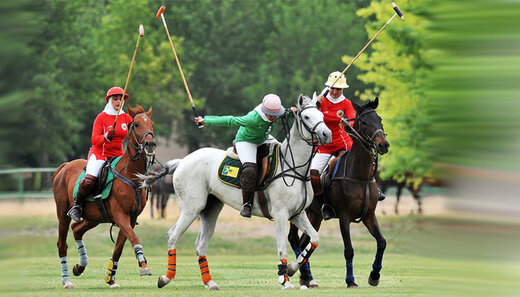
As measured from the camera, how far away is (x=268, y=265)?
19453 millimetres

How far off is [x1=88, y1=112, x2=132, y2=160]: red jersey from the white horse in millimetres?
1002

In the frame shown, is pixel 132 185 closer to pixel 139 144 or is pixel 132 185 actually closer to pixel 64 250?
pixel 139 144

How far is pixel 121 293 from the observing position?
10594mm

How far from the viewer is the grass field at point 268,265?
3.02 ft

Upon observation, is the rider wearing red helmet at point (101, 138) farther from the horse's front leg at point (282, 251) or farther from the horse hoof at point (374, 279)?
the horse hoof at point (374, 279)

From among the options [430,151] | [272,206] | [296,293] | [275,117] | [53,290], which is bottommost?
[53,290]

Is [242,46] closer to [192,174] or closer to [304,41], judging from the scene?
[304,41]

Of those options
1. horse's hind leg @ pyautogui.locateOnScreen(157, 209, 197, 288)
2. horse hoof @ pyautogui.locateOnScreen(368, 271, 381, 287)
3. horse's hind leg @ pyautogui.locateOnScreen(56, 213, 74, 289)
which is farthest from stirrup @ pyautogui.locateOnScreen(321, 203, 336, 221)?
horse's hind leg @ pyautogui.locateOnScreen(56, 213, 74, 289)

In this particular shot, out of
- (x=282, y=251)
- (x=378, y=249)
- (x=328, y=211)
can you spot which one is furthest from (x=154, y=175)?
(x=378, y=249)

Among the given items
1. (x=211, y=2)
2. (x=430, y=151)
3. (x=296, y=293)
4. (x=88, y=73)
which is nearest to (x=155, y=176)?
(x=296, y=293)

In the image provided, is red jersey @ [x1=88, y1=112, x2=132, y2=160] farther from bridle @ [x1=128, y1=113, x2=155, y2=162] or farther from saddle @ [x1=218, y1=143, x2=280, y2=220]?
saddle @ [x1=218, y1=143, x2=280, y2=220]

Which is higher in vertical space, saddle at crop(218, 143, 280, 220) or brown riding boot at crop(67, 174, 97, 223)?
saddle at crop(218, 143, 280, 220)

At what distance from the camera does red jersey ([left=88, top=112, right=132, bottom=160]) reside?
12.3 metres

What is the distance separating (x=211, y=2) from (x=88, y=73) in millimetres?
20643
